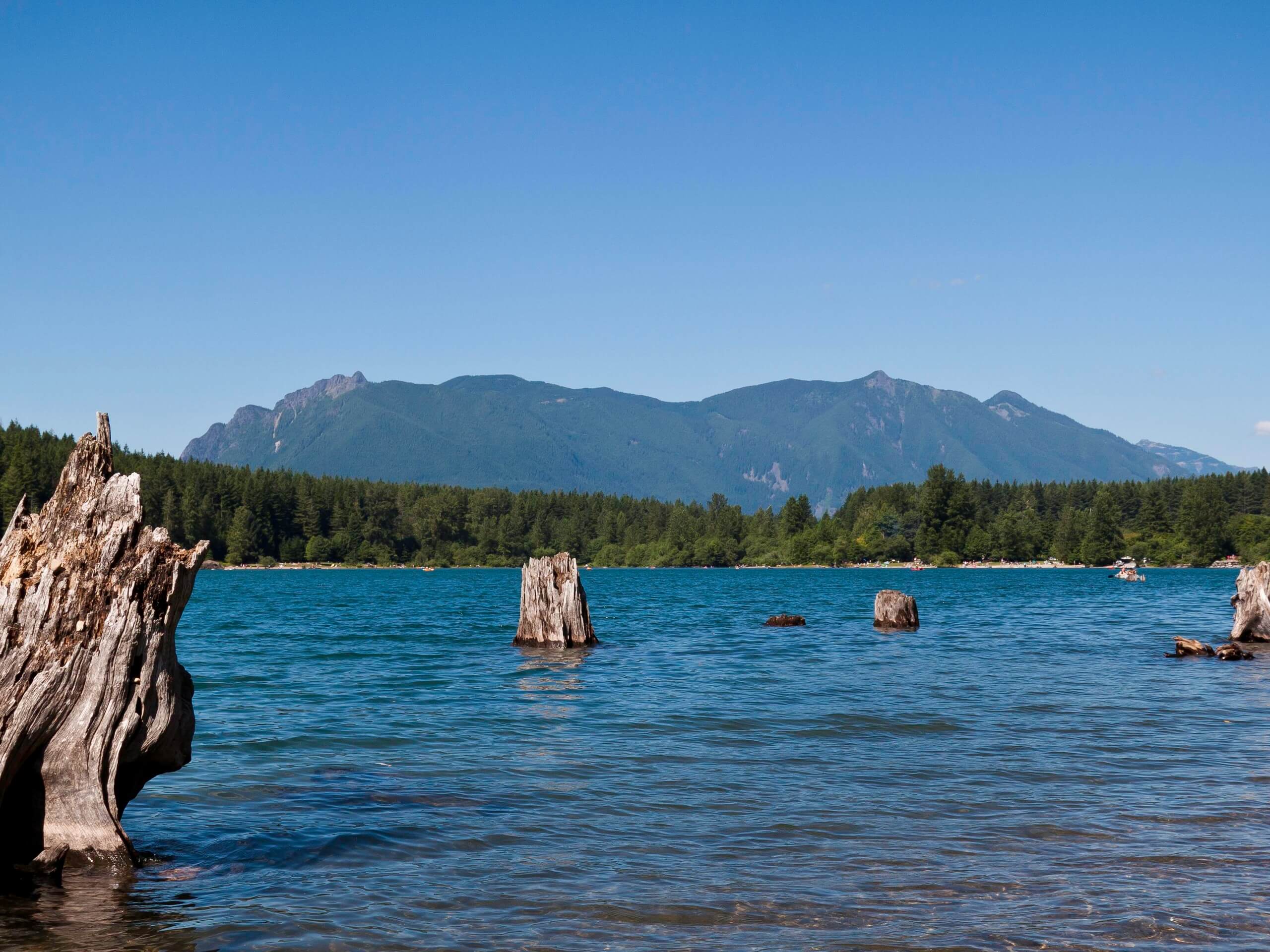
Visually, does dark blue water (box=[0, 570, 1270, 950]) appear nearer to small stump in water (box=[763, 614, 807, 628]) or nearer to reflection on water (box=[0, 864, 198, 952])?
reflection on water (box=[0, 864, 198, 952])

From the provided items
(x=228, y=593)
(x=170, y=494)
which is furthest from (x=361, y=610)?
(x=170, y=494)

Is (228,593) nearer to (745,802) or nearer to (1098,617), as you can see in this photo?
(1098,617)

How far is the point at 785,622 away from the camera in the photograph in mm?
48781

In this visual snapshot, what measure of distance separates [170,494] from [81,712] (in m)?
204

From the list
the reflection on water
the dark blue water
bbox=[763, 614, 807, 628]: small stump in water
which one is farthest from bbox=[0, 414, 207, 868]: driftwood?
bbox=[763, 614, 807, 628]: small stump in water

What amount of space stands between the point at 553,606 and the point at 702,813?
24.0 metres

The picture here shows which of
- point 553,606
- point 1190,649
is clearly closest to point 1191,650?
point 1190,649

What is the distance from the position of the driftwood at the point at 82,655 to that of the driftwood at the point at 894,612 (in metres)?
38.6

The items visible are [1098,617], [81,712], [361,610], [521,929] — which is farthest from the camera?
[361,610]

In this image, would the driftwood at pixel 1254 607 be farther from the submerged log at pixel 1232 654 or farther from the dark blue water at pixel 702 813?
the dark blue water at pixel 702 813

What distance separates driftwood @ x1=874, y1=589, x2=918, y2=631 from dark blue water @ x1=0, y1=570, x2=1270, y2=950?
1526 centimetres

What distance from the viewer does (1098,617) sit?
55688 millimetres

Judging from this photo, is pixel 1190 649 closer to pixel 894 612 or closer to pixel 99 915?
pixel 894 612

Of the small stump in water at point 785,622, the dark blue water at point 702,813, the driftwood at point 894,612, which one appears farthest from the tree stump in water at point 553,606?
the driftwood at point 894,612
